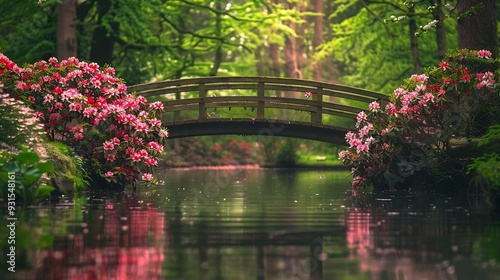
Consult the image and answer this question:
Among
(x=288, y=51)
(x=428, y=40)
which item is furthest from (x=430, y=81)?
(x=288, y=51)

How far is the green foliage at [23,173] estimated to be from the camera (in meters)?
19.6

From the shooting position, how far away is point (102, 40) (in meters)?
38.3

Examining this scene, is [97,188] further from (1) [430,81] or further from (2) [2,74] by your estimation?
(1) [430,81]

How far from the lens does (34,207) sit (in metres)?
19.2

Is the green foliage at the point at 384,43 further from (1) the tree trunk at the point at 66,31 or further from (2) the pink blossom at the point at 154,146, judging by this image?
(2) the pink blossom at the point at 154,146

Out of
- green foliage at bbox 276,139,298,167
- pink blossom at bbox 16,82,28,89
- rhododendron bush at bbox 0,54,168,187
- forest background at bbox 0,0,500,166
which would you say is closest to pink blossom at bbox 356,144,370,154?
forest background at bbox 0,0,500,166

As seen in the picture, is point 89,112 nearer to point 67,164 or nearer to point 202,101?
point 67,164

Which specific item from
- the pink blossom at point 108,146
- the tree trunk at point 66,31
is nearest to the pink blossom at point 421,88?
the pink blossom at point 108,146

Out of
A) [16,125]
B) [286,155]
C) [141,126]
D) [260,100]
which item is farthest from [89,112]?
[286,155]

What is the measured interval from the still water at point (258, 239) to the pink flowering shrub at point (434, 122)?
2866mm

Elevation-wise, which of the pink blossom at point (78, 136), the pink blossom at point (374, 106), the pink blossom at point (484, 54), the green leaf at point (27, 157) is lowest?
the green leaf at point (27, 157)

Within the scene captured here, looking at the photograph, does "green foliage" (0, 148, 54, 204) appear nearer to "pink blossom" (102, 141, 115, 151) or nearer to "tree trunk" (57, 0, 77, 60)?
"pink blossom" (102, 141, 115, 151)

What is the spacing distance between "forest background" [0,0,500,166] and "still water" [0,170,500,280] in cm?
872

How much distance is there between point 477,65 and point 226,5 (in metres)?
20.0
